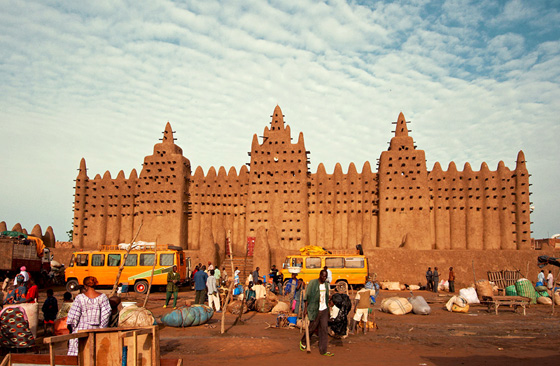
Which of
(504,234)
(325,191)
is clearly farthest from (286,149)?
(504,234)

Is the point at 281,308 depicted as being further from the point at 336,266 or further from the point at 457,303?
the point at 336,266

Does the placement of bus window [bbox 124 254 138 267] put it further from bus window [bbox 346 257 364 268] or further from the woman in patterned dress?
the woman in patterned dress

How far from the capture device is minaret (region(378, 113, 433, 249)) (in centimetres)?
2933

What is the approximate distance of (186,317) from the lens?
11805 millimetres

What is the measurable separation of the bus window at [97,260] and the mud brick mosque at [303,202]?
6.47m

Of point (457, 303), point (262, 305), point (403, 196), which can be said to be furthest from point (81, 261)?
point (403, 196)

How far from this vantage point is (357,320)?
1098 cm

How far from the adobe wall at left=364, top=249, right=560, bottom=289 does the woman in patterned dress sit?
19219mm

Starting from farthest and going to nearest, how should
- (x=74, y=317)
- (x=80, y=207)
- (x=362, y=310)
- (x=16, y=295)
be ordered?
(x=80, y=207) < (x=362, y=310) < (x=16, y=295) < (x=74, y=317)

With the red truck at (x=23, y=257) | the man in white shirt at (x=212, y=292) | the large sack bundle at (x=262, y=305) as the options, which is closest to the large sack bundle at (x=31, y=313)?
the man in white shirt at (x=212, y=292)

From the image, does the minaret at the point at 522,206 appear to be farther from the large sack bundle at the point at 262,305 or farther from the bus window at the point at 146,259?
the bus window at the point at 146,259

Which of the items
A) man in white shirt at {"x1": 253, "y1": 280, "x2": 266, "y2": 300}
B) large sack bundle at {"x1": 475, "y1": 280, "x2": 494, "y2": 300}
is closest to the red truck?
man in white shirt at {"x1": 253, "y1": 280, "x2": 266, "y2": 300}

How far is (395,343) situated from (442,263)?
16.1 meters

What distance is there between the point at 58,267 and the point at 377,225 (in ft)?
63.8
